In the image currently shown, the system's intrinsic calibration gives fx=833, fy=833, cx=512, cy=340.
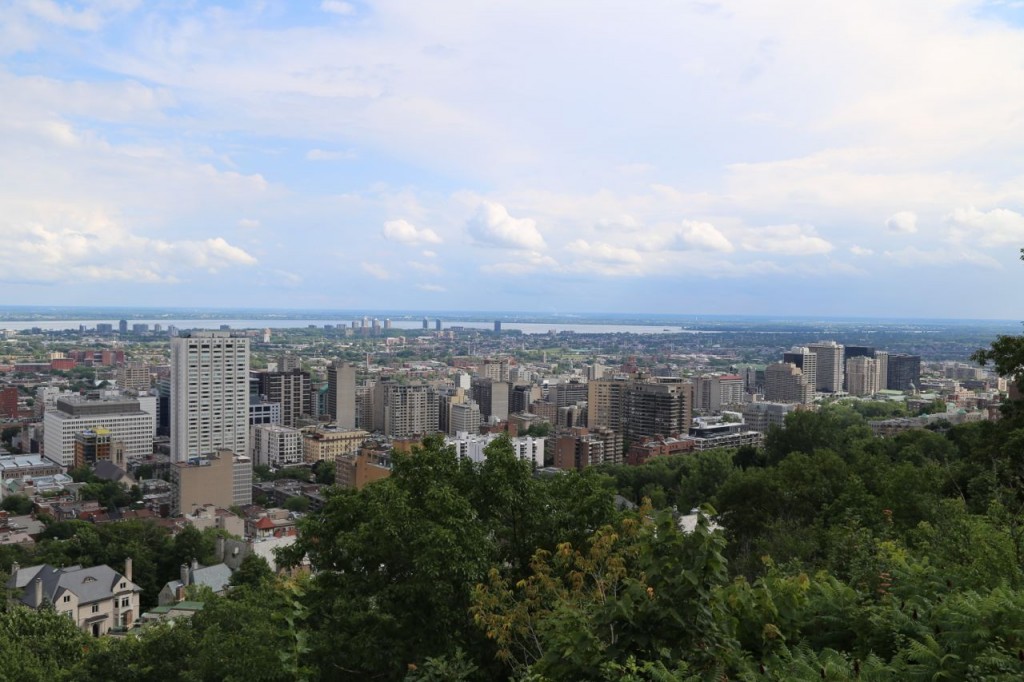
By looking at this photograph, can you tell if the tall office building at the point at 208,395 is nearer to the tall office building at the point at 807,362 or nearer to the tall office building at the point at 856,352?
the tall office building at the point at 807,362

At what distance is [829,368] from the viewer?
8562cm

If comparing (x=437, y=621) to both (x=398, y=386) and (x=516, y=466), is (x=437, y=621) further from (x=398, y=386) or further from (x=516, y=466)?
(x=398, y=386)

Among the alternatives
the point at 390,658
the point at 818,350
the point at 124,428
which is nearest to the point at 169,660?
the point at 390,658

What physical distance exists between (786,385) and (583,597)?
246 feet

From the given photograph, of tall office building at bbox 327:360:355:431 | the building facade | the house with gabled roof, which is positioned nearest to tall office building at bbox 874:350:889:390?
tall office building at bbox 327:360:355:431

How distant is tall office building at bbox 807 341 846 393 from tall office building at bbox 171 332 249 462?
5799cm

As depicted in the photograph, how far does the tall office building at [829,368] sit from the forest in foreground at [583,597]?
249ft

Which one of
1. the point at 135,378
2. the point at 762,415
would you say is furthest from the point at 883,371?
the point at 135,378

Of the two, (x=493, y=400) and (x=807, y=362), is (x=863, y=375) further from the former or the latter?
(x=493, y=400)

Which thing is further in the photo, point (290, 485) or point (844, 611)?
point (290, 485)

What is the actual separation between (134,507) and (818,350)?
228 feet

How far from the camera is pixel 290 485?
43.6 m

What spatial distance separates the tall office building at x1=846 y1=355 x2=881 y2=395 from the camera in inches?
3182

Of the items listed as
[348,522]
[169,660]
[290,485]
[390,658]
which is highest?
[348,522]
